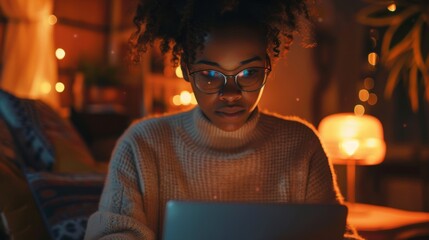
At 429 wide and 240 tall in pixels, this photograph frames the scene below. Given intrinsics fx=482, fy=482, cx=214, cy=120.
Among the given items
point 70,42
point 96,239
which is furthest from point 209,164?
point 70,42

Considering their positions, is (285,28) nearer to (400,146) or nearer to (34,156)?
(34,156)

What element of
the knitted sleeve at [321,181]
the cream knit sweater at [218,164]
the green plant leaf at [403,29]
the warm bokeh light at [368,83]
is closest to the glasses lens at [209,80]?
the cream knit sweater at [218,164]

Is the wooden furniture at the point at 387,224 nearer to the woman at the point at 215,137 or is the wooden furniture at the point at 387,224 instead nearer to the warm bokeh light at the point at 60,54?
the woman at the point at 215,137

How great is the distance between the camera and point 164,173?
0.95 meters

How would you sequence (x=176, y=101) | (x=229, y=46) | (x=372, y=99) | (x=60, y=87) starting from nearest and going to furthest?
(x=229, y=46)
(x=372, y=99)
(x=60, y=87)
(x=176, y=101)

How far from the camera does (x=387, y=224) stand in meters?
1.82

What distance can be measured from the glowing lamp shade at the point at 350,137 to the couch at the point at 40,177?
1173mm

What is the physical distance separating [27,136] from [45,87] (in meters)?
2.31

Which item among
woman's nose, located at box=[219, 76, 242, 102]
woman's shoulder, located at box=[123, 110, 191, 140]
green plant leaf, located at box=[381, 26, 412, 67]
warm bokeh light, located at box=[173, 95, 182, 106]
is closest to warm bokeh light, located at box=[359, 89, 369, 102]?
green plant leaf, located at box=[381, 26, 412, 67]

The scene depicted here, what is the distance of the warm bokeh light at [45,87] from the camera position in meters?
3.65

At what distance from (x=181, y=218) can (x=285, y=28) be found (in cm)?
45

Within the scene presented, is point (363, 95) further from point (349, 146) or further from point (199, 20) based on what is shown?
point (199, 20)

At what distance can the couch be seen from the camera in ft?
3.81

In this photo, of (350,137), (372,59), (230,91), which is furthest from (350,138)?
(230,91)
